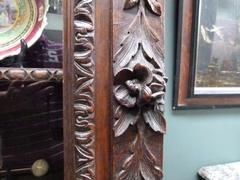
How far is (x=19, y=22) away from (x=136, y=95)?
0.23 meters

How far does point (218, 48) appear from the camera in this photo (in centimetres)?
91

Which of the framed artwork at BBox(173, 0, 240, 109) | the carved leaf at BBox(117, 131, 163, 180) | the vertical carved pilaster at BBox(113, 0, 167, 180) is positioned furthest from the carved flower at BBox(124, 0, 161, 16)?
the framed artwork at BBox(173, 0, 240, 109)

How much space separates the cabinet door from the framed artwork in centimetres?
45

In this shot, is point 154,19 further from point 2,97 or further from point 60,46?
point 2,97

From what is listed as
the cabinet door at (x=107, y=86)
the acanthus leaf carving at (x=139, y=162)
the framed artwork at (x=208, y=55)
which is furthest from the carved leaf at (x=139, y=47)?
the framed artwork at (x=208, y=55)

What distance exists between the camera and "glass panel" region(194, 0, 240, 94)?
874 mm

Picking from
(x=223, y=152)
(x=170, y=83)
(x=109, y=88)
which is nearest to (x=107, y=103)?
(x=109, y=88)

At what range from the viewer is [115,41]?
41 centimetres

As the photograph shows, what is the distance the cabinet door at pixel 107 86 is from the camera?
15.7 inches

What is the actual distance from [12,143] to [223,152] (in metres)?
0.81

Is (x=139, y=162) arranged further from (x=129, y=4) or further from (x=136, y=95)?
(x=129, y=4)

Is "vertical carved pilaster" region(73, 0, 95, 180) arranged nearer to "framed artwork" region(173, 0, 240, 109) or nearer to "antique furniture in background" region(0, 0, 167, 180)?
"antique furniture in background" region(0, 0, 167, 180)

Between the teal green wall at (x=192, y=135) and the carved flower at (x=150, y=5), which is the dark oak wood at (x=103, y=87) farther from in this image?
the teal green wall at (x=192, y=135)

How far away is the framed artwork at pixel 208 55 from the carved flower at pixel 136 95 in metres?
0.45
